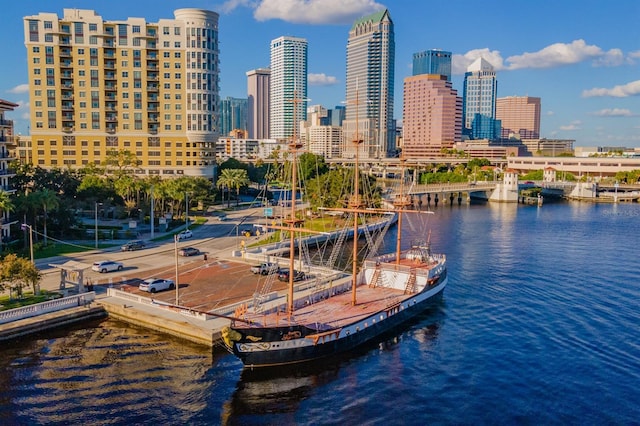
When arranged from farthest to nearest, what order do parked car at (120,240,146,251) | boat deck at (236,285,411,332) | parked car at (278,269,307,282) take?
parked car at (120,240,146,251) < parked car at (278,269,307,282) < boat deck at (236,285,411,332)

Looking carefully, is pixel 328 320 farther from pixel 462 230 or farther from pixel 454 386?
pixel 462 230

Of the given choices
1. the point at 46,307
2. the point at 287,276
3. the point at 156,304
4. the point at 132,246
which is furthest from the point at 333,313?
the point at 132,246

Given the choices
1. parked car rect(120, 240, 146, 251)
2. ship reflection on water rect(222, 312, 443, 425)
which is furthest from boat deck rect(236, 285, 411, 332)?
parked car rect(120, 240, 146, 251)

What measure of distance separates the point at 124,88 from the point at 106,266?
9326 cm

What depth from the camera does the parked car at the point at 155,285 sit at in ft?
193

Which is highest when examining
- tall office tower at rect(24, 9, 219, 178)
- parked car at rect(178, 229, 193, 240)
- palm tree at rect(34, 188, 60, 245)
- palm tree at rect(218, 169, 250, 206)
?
tall office tower at rect(24, 9, 219, 178)

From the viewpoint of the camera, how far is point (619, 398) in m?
40.4

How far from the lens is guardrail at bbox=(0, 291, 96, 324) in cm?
4938

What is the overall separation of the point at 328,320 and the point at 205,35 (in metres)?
120

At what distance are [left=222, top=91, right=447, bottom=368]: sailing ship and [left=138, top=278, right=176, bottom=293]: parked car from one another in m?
13.8

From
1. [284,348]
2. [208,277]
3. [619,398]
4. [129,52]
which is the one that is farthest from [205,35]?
[619,398]

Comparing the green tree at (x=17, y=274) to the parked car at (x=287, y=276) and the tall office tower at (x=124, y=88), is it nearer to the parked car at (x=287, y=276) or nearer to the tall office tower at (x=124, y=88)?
the parked car at (x=287, y=276)

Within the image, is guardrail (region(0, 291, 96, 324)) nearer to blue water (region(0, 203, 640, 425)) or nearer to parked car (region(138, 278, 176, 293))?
blue water (region(0, 203, 640, 425))

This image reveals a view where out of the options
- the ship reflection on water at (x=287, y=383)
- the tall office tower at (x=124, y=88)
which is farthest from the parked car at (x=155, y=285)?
the tall office tower at (x=124, y=88)
